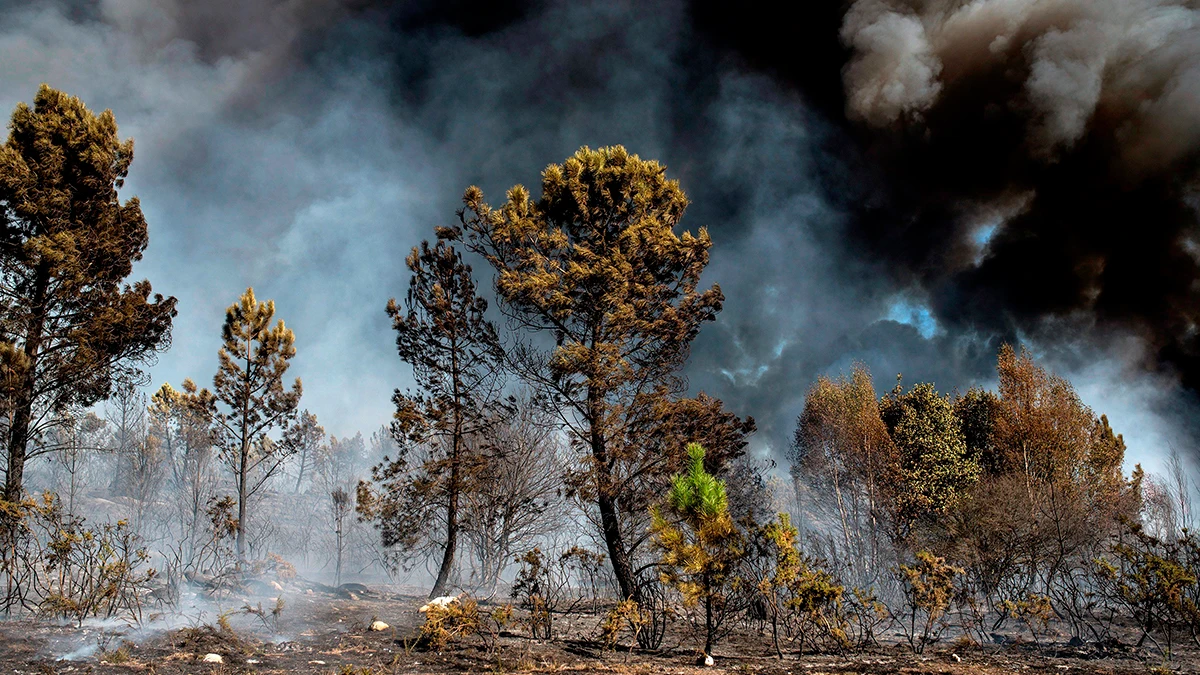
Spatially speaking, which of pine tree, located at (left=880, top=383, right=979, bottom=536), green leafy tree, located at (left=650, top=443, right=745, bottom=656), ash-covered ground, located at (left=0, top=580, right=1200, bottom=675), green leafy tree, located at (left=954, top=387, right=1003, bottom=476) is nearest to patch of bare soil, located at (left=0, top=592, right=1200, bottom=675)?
ash-covered ground, located at (left=0, top=580, right=1200, bottom=675)

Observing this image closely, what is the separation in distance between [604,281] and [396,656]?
26.5ft

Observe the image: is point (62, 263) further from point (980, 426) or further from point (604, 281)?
point (980, 426)

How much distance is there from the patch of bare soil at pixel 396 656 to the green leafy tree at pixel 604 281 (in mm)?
4415

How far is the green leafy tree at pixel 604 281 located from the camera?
12.5m

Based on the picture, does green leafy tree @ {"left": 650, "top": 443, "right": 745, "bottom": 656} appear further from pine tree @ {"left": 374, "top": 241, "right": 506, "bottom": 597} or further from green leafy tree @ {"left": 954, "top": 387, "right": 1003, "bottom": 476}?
green leafy tree @ {"left": 954, "top": 387, "right": 1003, "bottom": 476}

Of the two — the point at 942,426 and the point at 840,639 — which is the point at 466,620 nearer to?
the point at 840,639

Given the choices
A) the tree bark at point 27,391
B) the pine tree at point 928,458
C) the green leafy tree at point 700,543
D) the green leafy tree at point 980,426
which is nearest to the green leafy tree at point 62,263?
the tree bark at point 27,391

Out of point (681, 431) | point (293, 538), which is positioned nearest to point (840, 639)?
point (681, 431)

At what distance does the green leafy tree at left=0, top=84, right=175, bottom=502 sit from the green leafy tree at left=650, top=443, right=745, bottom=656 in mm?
11772

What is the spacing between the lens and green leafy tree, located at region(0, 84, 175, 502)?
11.4 meters

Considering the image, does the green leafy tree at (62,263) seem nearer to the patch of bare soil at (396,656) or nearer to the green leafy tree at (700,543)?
the patch of bare soil at (396,656)

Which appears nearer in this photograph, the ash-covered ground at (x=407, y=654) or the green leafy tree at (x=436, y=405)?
the ash-covered ground at (x=407, y=654)

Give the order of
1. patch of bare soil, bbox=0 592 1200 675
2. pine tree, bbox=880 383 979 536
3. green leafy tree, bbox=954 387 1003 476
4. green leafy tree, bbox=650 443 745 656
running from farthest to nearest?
green leafy tree, bbox=954 387 1003 476, pine tree, bbox=880 383 979 536, green leafy tree, bbox=650 443 745 656, patch of bare soil, bbox=0 592 1200 675

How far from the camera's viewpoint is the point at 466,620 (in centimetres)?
770
